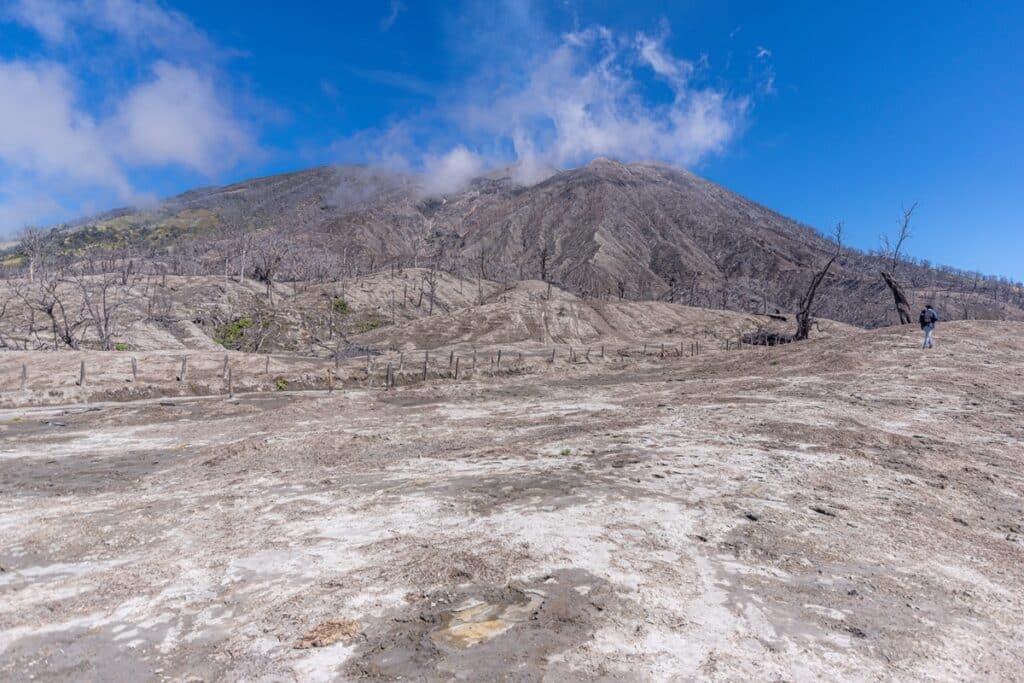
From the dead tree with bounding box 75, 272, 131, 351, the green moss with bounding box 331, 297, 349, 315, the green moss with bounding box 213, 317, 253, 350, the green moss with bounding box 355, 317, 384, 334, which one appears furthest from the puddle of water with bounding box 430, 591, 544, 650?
the green moss with bounding box 331, 297, 349, 315

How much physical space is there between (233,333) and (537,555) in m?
67.7

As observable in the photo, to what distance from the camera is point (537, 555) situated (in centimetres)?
630

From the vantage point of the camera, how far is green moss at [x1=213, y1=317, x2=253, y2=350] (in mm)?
61494

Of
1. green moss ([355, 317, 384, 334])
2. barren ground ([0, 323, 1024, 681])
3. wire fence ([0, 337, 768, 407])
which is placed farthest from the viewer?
green moss ([355, 317, 384, 334])

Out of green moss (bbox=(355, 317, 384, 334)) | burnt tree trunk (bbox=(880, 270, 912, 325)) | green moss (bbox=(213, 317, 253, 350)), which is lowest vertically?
green moss (bbox=(213, 317, 253, 350))

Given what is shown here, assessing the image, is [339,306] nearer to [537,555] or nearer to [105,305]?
[105,305]

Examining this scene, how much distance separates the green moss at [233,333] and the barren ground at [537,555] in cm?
5149

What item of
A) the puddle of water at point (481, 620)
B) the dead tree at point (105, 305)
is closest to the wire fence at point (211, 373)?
the dead tree at point (105, 305)

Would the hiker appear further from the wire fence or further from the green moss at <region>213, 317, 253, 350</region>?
the green moss at <region>213, 317, 253, 350</region>

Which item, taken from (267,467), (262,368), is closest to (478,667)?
(267,467)

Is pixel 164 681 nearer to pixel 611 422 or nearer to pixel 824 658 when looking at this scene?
pixel 824 658

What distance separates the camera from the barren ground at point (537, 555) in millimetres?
4695

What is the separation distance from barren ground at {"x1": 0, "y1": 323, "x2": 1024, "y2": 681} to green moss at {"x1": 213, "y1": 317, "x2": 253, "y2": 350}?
51.5 m

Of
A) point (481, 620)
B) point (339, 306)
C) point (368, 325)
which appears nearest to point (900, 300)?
point (481, 620)
